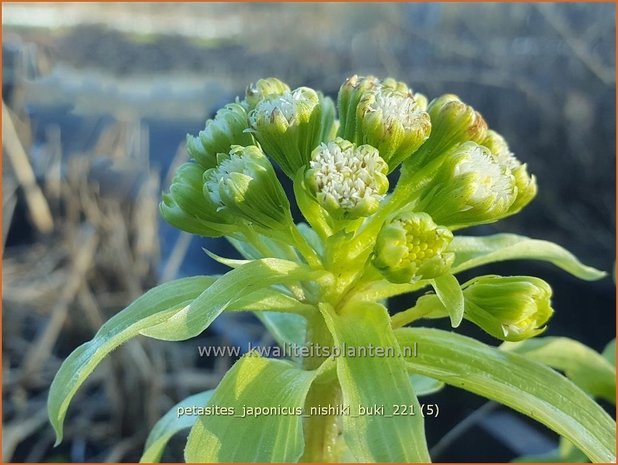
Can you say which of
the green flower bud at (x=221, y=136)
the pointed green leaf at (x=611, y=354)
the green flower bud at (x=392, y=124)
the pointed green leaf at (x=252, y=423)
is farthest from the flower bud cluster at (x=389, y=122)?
the pointed green leaf at (x=611, y=354)

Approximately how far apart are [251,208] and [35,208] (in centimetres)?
203

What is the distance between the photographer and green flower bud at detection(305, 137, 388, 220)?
0.62 m

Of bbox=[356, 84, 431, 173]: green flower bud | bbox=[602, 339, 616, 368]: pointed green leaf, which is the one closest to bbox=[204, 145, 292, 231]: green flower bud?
bbox=[356, 84, 431, 173]: green flower bud

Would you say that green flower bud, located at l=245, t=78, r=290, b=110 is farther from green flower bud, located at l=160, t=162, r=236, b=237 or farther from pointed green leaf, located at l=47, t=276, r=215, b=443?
pointed green leaf, located at l=47, t=276, r=215, b=443

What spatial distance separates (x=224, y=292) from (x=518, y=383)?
317 mm

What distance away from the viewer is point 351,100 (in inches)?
26.9

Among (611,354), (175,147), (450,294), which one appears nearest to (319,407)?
(450,294)

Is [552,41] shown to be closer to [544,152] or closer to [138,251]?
[544,152]

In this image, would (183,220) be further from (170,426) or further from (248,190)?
(170,426)

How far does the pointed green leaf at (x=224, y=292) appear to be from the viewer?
0.58m

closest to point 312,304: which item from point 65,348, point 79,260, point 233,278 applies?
point 233,278

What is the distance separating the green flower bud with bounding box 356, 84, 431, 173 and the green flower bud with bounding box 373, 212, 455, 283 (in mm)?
70

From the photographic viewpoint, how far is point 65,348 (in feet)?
7.26

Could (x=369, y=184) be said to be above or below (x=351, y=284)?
above
